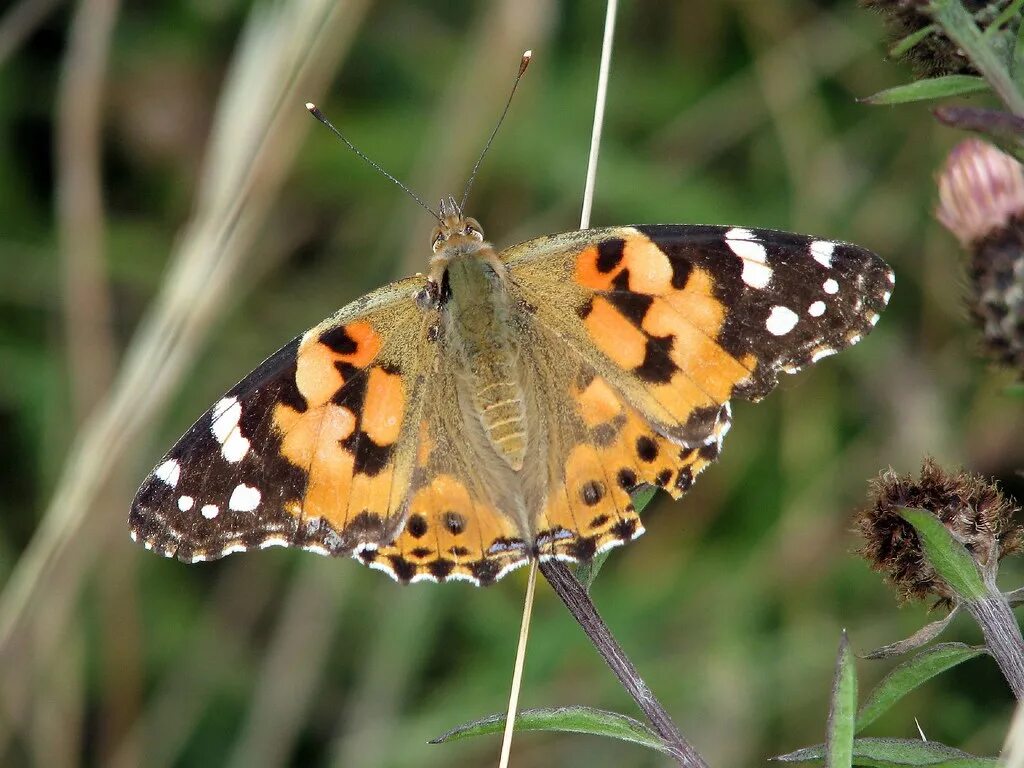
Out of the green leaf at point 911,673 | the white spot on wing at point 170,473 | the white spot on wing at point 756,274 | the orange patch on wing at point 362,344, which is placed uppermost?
the orange patch on wing at point 362,344

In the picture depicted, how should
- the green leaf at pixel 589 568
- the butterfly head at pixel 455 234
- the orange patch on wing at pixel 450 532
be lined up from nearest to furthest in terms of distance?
the green leaf at pixel 589 568 < the orange patch on wing at pixel 450 532 < the butterfly head at pixel 455 234

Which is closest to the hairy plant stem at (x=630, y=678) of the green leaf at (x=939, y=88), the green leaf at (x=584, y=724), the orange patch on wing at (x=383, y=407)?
the green leaf at (x=584, y=724)

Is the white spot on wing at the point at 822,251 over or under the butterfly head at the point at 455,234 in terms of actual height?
under

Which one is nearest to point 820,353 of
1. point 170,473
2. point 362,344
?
point 362,344

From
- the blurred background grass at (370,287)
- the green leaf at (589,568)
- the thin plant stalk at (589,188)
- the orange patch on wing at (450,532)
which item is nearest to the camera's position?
the green leaf at (589,568)

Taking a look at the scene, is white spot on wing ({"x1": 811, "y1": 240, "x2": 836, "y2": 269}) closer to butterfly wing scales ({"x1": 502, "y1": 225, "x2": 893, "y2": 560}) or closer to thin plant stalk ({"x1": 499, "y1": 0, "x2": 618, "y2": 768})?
butterfly wing scales ({"x1": 502, "y1": 225, "x2": 893, "y2": 560})

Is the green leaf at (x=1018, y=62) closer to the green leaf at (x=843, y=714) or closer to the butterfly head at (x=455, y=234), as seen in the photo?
the green leaf at (x=843, y=714)

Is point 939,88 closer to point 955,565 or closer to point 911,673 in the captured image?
point 955,565

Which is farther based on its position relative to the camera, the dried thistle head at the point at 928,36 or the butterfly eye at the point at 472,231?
the butterfly eye at the point at 472,231
